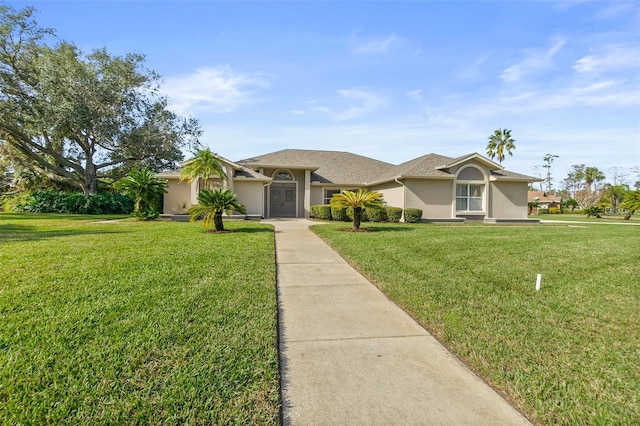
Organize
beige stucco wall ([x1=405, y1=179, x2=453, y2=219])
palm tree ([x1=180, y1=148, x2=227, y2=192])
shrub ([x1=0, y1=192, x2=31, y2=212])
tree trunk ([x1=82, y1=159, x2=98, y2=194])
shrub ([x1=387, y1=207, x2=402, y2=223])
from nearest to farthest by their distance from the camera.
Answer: palm tree ([x1=180, y1=148, x2=227, y2=192])
shrub ([x1=387, y1=207, x2=402, y2=223])
beige stucco wall ([x1=405, y1=179, x2=453, y2=219])
shrub ([x1=0, y1=192, x2=31, y2=212])
tree trunk ([x1=82, y1=159, x2=98, y2=194])

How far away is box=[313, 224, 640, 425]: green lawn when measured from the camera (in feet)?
8.67

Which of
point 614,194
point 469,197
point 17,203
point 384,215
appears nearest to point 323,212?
point 384,215

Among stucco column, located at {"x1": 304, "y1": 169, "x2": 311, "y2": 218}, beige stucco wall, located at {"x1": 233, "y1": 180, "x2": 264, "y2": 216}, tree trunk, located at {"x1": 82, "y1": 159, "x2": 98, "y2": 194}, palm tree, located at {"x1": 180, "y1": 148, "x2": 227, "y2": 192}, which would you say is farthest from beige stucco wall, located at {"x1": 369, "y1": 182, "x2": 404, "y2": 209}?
tree trunk, located at {"x1": 82, "y1": 159, "x2": 98, "y2": 194}

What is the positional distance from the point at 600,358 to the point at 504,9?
10335mm

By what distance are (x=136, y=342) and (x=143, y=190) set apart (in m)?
14.5

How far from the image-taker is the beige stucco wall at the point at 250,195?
19.3 meters

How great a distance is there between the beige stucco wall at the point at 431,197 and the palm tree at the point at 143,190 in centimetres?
1414

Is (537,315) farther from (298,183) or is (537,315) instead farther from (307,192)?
(298,183)

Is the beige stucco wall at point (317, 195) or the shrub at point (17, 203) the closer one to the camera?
the beige stucco wall at point (317, 195)

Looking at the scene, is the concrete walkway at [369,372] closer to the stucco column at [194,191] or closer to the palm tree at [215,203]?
the palm tree at [215,203]

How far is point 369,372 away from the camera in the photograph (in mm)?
2980

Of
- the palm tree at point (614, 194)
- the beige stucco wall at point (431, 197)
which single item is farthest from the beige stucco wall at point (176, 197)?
the palm tree at point (614, 194)

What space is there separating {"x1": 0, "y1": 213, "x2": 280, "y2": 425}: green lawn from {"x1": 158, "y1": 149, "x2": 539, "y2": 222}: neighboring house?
13.2m

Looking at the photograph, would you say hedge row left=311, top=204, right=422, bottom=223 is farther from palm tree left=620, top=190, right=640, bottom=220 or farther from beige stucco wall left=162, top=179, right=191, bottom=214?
palm tree left=620, top=190, right=640, bottom=220
